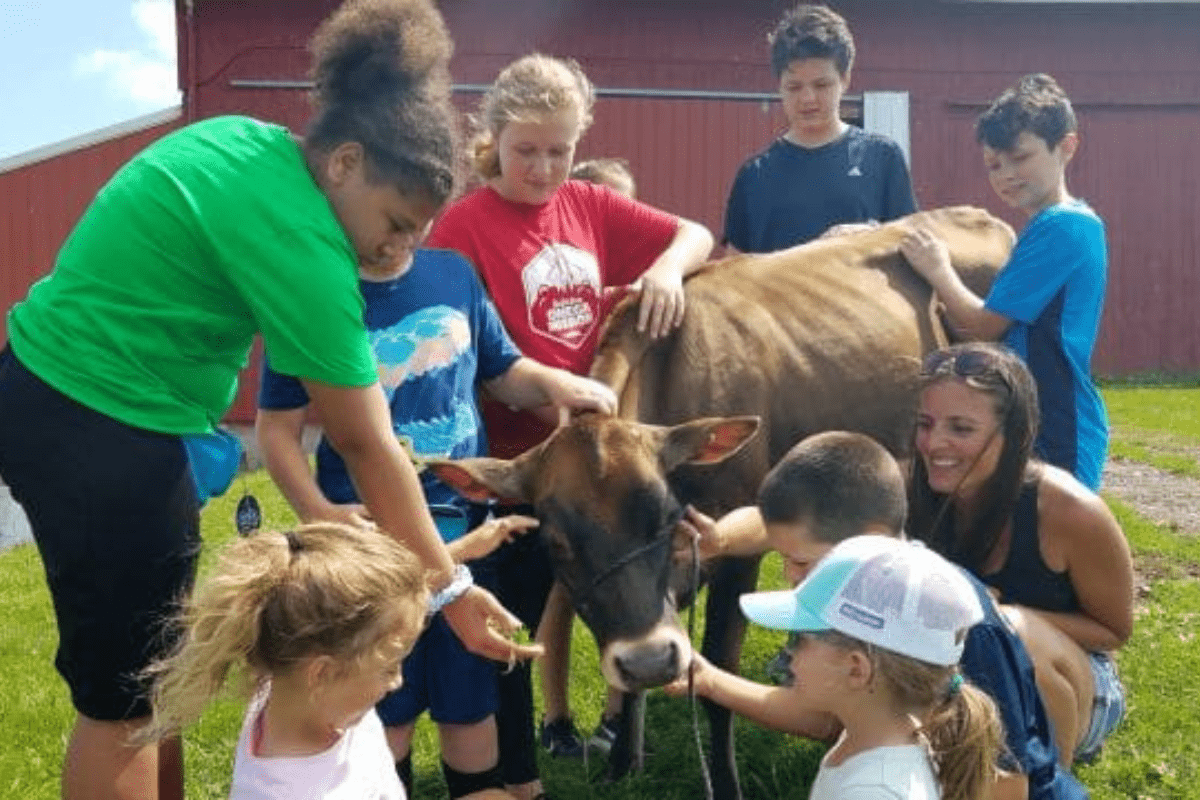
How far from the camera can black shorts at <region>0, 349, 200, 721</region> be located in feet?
9.50

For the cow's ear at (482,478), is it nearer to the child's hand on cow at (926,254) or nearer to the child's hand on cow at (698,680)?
the child's hand on cow at (698,680)

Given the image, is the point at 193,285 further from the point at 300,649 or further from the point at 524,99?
the point at 524,99

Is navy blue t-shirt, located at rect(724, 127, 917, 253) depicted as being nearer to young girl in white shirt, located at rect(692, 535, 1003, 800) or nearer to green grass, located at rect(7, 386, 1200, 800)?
green grass, located at rect(7, 386, 1200, 800)

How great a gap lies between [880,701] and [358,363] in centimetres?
123

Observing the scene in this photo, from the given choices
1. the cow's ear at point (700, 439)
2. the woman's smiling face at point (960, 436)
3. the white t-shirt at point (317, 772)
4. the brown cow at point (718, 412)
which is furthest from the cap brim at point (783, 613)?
the cow's ear at point (700, 439)

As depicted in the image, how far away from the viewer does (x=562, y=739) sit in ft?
16.2

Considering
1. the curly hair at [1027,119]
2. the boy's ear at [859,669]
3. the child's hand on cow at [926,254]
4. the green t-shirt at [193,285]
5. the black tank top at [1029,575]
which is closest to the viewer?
the boy's ear at [859,669]

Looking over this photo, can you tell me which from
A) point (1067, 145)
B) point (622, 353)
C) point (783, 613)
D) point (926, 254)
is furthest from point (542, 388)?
point (926, 254)

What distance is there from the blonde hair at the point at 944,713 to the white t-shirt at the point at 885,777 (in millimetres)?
38

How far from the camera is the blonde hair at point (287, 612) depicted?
247 cm

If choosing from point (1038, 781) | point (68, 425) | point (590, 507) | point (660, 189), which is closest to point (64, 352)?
point (68, 425)

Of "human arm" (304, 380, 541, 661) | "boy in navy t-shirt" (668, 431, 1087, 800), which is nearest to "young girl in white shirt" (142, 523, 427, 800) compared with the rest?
"human arm" (304, 380, 541, 661)

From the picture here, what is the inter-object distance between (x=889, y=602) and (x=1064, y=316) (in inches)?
94.4

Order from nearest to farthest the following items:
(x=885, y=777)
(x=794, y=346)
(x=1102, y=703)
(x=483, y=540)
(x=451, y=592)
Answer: (x=885, y=777) < (x=451, y=592) < (x=483, y=540) < (x=1102, y=703) < (x=794, y=346)
